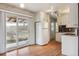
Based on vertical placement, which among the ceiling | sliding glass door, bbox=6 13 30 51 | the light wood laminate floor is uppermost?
the ceiling

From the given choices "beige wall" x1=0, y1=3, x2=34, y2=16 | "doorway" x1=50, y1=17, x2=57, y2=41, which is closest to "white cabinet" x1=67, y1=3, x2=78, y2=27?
"doorway" x1=50, y1=17, x2=57, y2=41

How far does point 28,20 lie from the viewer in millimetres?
1648

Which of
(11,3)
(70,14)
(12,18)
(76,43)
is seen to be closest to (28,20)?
(12,18)

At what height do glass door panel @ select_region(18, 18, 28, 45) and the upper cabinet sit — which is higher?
the upper cabinet

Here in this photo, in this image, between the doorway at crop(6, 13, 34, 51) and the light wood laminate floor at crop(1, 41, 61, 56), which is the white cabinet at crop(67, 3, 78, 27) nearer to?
the light wood laminate floor at crop(1, 41, 61, 56)

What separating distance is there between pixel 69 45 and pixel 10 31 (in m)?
0.98

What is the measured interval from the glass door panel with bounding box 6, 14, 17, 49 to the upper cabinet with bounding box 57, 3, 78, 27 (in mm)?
707

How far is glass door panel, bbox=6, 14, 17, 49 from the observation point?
4.97 feet

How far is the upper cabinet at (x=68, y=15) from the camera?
156 cm

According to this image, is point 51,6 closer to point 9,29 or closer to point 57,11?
point 57,11

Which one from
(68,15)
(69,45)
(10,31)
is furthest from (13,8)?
(69,45)

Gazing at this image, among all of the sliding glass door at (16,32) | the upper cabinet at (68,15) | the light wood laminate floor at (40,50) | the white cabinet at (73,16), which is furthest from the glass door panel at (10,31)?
the white cabinet at (73,16)

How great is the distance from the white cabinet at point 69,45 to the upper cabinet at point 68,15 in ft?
0.71

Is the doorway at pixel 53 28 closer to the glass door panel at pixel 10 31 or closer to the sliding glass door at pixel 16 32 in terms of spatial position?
the sliding glass door at pixel 16 32
